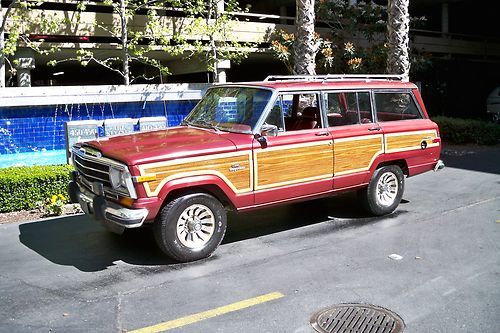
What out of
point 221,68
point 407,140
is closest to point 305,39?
Result: point 221,68

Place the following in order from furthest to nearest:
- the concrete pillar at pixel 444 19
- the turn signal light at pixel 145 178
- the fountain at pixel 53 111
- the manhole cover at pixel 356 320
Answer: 1. the concrete pillar at pixel 444 19
2. the fountain at pixel 53 111
3. the turn signal light at pixel 145 178
4. the manhole cover at pixel 356 320

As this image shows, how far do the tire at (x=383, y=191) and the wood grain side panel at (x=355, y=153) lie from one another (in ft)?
1.11

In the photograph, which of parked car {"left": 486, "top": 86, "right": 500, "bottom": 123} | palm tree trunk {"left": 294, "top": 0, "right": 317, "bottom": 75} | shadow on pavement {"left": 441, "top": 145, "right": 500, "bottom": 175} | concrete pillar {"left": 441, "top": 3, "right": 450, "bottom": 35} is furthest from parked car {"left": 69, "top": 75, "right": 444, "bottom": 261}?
concrete pillar {"left": 441, "top": 3, "right": 450, "bottom": 35}

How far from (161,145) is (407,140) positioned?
3.70 meters

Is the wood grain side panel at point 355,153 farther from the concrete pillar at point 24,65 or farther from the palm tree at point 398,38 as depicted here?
the concrete pillar at point 24,65

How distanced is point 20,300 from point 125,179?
1450 mm

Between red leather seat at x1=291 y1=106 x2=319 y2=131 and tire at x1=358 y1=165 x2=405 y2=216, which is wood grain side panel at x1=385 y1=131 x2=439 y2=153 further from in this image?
red leather seat at x1=291 y1=106 x2=319 y2=131

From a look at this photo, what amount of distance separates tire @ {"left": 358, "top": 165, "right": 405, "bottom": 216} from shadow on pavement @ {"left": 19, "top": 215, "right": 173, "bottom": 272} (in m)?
2.97

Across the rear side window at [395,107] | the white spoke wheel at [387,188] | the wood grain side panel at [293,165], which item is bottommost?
the white spoke wheel at [387,188]

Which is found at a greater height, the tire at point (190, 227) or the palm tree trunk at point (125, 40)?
the palm tree trunk at point (125, 40)

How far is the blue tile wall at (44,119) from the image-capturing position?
1025 centimetres

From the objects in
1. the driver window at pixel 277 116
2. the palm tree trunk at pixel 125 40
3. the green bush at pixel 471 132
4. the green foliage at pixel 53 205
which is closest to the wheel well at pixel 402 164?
the driver window at pixel 277 116

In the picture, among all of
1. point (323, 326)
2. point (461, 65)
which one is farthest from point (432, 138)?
point (461, 65)

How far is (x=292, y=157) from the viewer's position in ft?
21.5
